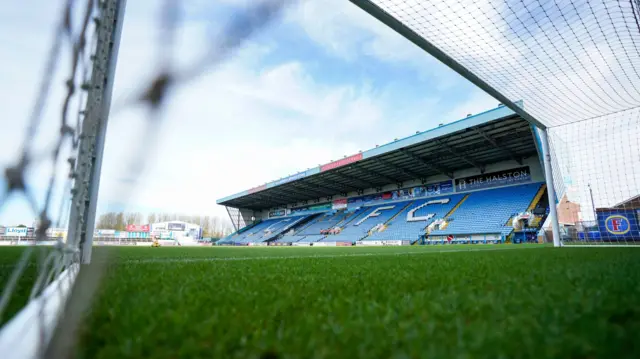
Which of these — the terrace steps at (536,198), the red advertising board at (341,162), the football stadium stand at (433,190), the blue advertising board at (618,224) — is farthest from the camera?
the red advertising board at (341,162)

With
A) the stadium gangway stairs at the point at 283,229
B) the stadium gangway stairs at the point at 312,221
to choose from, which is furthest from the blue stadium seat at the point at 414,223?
the stadium gangway stairs at the point at 283,229

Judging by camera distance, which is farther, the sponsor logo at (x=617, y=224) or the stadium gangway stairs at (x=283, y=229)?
the stadium gangway stairs at (x=283, y=229)

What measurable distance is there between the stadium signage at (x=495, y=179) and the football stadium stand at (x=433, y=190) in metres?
Result: 0.06

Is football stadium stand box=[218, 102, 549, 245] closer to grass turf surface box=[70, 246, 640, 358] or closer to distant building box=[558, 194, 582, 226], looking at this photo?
distant building box=[558, 194, 582, 226]

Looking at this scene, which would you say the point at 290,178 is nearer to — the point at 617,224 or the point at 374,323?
the point at 617,224

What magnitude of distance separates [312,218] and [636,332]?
3342 cm

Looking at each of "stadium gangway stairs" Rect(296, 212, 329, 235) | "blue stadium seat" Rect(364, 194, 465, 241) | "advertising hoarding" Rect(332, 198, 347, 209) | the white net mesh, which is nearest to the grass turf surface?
the white net mesh

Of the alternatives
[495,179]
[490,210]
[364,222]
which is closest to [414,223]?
[364,222]

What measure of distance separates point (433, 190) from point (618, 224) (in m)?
14.7

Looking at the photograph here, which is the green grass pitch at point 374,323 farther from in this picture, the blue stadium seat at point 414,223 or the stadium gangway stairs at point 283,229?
the stadium gangway stairs at point 283,229

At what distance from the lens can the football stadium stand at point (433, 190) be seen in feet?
57.1

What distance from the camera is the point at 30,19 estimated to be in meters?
1.17

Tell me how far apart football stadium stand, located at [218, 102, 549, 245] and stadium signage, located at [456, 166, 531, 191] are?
0.06 meters

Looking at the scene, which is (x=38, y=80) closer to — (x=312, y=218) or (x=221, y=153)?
(x=221, y=153)
